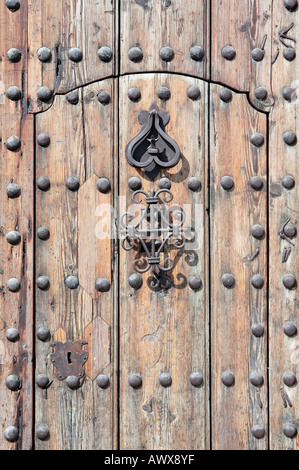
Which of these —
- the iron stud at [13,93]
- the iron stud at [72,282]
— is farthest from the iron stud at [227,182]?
the iron stud at [13,93]

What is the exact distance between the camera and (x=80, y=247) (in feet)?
5.66

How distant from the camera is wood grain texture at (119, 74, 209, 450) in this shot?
5.62 feet

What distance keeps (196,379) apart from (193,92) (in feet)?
2.29

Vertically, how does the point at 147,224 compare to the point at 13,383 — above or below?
above

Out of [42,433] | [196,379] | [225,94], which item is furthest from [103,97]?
[42,433]

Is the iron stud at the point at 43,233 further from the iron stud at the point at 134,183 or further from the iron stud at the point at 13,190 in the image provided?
the iron stud at the point at 134,183

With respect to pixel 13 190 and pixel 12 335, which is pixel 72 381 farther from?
pixel 13 190

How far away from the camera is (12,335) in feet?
5.61

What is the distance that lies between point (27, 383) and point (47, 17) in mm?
900

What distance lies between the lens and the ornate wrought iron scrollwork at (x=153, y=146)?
1.69 metres

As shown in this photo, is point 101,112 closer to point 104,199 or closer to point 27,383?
point 104,199

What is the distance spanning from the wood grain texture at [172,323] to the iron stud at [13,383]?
0.25 m

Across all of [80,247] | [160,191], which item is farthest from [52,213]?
[160,191]

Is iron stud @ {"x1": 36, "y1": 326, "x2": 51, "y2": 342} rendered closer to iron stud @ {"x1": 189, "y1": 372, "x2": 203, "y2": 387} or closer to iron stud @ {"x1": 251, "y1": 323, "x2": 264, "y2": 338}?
iron stud @ {"x1": 189, "y1": 372, "x2": 203, "y2": 387}
